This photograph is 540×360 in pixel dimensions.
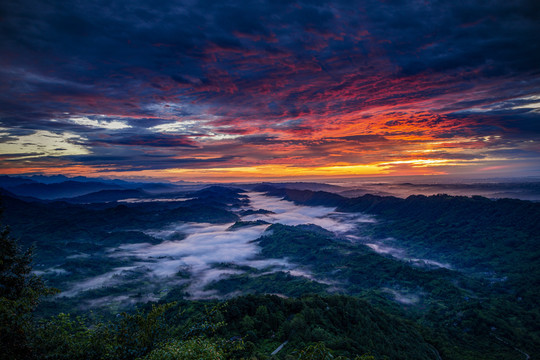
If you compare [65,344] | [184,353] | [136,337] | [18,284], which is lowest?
[136,337]

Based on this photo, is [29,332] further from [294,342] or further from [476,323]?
[476,323]

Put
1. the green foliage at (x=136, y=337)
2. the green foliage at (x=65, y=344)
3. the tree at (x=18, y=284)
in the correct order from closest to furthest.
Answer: the tree at (x=18, y=284) → the green foliage at (x=65, y=344) → the green foliage at (x=136, y=337)

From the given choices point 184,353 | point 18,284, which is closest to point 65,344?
point 184,353

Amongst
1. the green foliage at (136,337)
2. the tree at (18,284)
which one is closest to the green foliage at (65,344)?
the green foliage at (136,337)

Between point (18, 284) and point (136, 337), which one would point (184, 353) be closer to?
point (136, 337)

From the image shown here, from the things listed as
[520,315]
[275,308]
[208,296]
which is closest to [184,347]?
[275,308]

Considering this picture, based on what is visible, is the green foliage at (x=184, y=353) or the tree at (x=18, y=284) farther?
the tree at (x=18, y=284)

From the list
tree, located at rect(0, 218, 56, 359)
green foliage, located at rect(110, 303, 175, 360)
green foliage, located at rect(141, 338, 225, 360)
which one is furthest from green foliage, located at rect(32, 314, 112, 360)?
green foliage, located at rect(141, 338, 225, 360)

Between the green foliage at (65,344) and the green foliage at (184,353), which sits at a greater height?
the green foliage at (184,353)

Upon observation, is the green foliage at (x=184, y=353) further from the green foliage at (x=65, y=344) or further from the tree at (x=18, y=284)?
the tree at (x=18, y=284)

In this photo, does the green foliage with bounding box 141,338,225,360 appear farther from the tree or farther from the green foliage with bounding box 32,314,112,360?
the tree

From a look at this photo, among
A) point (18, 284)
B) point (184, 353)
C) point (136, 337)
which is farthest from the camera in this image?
point (18, 284)

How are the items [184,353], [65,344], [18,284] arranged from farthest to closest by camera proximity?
[18,284] < [65,344] < [184,353]
